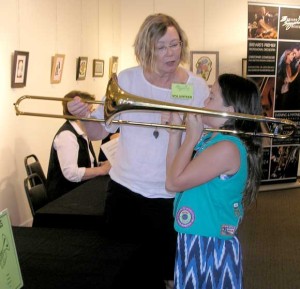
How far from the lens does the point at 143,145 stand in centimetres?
192

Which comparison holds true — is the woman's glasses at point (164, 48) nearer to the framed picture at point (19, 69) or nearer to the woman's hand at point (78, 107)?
the woman's hand at point (78, 107)

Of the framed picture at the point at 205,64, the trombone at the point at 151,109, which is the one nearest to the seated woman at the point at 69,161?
the trombone at the point at 151,109

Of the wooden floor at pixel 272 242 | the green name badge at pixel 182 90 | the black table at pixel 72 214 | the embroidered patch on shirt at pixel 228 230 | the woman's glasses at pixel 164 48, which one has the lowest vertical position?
the wooden floor at pixel 272 242

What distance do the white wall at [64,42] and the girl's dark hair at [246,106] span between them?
2132 millimetres

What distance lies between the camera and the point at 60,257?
1.61 meters

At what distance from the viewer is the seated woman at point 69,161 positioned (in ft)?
10.2

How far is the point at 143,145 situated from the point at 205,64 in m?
4.43

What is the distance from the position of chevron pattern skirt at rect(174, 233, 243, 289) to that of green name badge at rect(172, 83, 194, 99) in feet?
1.81

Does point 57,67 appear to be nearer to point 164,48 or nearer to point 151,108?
point 164,48

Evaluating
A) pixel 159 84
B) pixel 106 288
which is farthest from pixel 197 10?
pixel 106 288

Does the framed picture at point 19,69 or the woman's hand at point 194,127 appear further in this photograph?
the framed picture at point 19,69

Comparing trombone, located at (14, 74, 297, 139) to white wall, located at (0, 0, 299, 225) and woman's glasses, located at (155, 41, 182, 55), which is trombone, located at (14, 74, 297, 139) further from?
white wall, located at (0, 0, 299, 225)

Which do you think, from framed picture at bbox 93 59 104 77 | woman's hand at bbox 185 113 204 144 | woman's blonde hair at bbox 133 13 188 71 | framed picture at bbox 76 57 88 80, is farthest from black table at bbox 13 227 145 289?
framed picture at bbox 93 59 104 77

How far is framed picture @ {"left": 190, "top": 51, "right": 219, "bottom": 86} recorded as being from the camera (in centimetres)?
609
